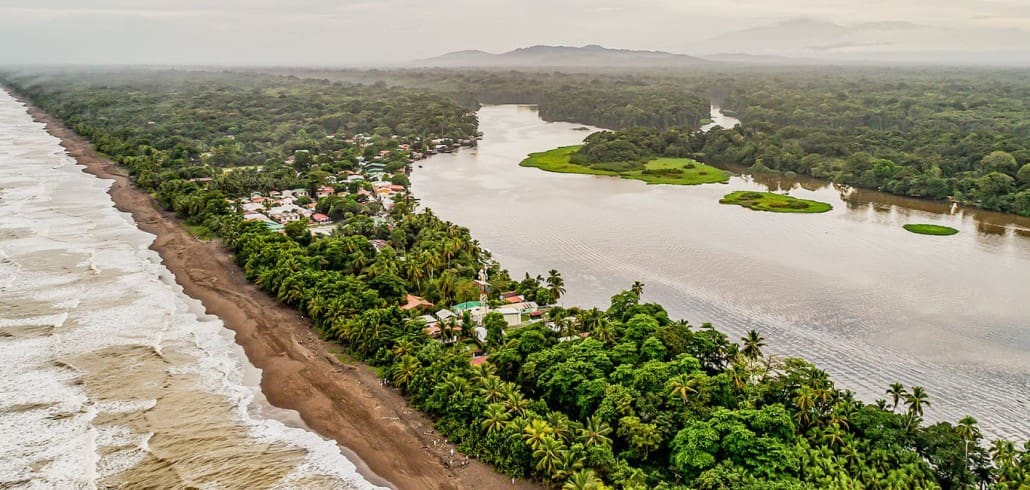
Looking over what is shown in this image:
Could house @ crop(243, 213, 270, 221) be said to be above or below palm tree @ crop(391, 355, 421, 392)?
above

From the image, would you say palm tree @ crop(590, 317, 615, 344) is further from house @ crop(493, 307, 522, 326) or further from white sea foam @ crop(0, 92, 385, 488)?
white sea foam @ crop(0, 92, 385, 488)

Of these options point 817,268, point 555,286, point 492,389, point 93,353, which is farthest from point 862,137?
point 93,353

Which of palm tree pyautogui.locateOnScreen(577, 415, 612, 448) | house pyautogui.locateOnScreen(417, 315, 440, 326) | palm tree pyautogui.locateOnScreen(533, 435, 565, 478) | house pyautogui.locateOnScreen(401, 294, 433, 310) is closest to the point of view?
palm tree pyautogui.locateOnScreen(533, 435, 565, 478)

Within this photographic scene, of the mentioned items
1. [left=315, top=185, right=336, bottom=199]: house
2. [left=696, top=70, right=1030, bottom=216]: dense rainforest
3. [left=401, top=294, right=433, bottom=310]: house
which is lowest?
[left=401, top=294, right=433, bottom=310]: house

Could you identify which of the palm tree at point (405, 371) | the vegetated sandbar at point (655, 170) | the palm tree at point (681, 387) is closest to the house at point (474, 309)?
the palm tree at point (405, 371)

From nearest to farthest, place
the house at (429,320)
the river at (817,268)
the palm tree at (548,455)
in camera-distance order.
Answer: the palm tree at (548,455) < the river at (817,268) < the house at (429,320)

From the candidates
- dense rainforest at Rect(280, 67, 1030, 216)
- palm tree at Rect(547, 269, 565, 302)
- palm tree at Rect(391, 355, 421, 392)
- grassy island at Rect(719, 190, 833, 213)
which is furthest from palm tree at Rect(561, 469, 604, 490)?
dense rainforest at Rect(280, 67, 1030, 216)

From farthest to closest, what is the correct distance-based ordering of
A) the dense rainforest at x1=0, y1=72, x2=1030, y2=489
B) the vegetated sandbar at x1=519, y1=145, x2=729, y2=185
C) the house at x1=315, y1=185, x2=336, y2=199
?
1. the vegetated sandbar at x1=519, y1=145, x2=729, y2=185
2. the house at x1=315, y1=185, x2=336, y2=199
3. the dense rainforest at x1=0, y1=72, x2=1030, y2=489

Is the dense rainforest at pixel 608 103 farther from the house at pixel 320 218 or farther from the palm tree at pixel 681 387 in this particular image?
the palm tree at pixel 681 387
